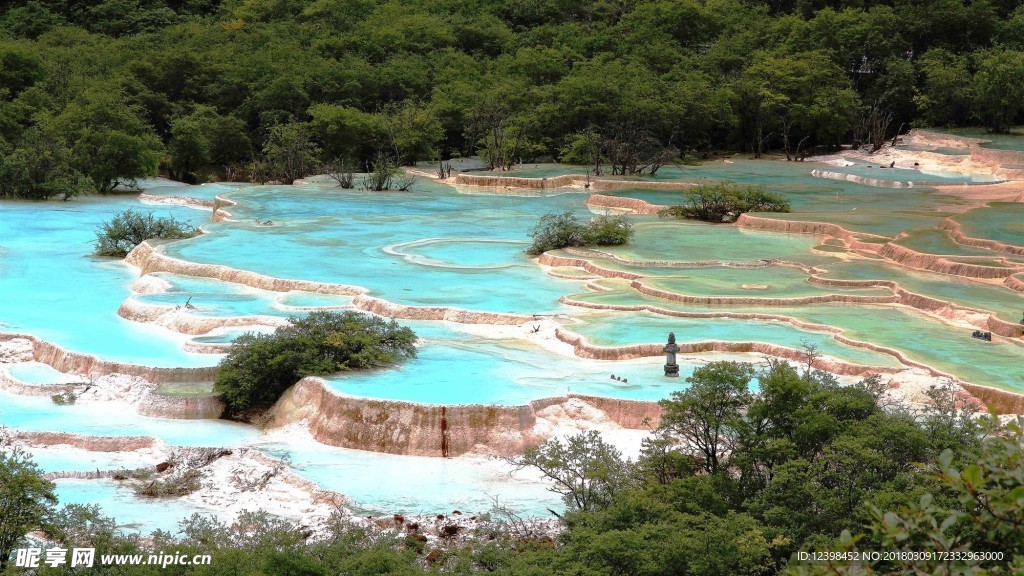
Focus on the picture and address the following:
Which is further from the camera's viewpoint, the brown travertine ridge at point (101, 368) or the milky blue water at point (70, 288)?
the milky blue water at point (70, 288)

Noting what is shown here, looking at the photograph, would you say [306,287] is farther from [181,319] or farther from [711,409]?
[711,409]

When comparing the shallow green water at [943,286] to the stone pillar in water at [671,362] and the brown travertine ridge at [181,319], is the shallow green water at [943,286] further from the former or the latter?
the brown travertine ridge at [181,319]

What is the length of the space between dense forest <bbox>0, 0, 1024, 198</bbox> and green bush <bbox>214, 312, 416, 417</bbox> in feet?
65.3

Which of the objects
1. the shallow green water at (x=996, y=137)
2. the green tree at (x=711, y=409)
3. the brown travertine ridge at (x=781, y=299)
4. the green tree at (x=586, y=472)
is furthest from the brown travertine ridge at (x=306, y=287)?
the shallow green water at (x=996, y=137)

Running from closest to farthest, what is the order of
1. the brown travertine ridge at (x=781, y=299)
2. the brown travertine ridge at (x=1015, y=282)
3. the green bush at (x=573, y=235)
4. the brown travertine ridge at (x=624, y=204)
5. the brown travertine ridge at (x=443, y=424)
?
the brown travertine ridge at (x=443, y=424), the brown travertine ridge at (x=781, y=299), the brown travertine ridge at (x=1015, y=282), the green bush at (x=573, y=235), the brown travertine ridge at (x=624, y=204)

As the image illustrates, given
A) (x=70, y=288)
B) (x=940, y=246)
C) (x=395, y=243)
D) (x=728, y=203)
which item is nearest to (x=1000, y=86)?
(x=728, y=203)

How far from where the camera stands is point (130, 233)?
25.6m

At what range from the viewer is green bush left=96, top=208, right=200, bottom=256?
25312 millimetres

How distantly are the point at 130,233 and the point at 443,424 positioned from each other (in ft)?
46.9

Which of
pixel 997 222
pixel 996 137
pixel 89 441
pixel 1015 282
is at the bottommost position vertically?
pixel 89 441

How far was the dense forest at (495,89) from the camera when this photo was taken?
1497 inches

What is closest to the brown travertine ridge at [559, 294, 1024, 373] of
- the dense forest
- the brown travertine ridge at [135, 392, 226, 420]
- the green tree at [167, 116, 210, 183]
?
the brown travertine ridge at [135, 392, 226, 420]

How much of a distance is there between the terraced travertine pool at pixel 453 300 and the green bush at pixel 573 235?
0.69 m

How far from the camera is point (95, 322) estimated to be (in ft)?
62.2
